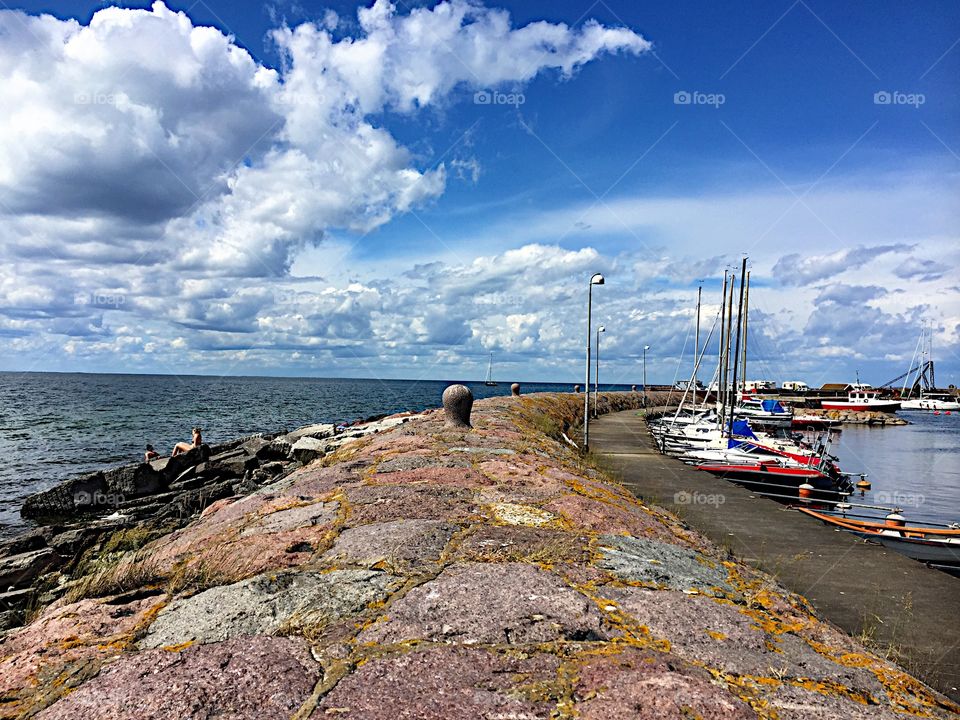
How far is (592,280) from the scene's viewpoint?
17.3 metres

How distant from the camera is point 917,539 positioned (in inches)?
466

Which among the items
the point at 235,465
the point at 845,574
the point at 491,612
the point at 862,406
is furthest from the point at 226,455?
the point at 862,406

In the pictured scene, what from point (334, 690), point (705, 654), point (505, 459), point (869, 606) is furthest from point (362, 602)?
point (869, 606)

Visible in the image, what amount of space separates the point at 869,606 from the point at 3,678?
7615 millimetres

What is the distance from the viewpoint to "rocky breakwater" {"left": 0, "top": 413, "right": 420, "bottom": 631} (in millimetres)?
8359

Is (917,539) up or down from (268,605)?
down

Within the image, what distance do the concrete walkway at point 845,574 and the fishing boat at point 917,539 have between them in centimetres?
192

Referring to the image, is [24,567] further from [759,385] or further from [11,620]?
[759,385]

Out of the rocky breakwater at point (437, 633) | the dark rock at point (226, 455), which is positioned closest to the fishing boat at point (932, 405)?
the dark rock at point (226, 455)

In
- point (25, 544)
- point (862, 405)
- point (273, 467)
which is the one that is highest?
point (273, 467)

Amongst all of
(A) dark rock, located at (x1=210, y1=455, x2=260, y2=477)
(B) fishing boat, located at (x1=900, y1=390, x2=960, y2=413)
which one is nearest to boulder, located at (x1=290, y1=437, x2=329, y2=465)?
(A) dark rock, located at (x1=210, y1=455, x2=260, y2=477)

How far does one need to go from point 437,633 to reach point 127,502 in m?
16.2

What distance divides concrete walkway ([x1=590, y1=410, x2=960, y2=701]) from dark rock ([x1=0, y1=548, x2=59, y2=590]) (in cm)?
1015

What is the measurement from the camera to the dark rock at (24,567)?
8.39m
